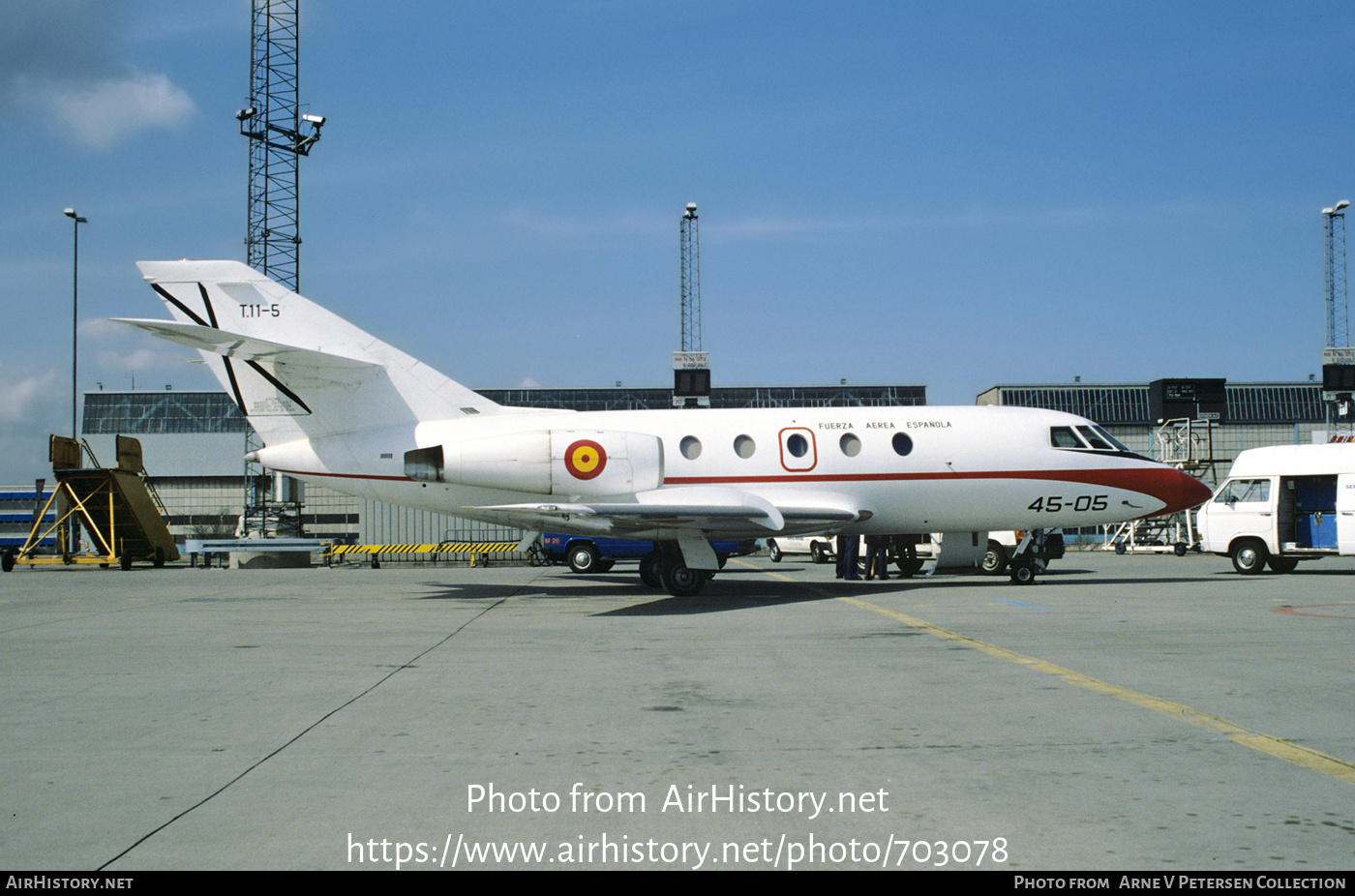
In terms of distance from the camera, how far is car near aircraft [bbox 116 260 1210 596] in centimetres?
1745

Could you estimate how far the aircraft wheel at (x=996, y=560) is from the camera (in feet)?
82.1

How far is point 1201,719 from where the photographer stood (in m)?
6.43

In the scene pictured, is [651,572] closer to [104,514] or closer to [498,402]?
[104,514]

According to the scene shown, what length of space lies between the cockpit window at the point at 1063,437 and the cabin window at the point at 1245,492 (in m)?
6.40

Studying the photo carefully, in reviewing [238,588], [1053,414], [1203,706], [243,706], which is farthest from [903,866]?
[238,588]

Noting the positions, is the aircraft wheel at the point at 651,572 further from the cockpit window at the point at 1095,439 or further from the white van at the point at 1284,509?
the white van at the point at 1284,509

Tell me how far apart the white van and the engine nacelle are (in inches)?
579

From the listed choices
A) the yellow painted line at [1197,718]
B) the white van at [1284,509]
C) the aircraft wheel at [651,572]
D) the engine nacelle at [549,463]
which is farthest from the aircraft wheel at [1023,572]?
the yellow painted line at [1197,718]

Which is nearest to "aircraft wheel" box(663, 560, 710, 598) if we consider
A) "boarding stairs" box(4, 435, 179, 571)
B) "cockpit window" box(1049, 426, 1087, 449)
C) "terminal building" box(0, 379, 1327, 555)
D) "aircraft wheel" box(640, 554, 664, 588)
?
"aircraft wheel" box(640, 554, 664, 588)

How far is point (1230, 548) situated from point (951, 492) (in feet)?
31.1

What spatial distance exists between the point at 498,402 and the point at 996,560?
149 feet

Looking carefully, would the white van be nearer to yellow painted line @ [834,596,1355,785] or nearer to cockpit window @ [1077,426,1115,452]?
cockpit window @ [1077,426,1115,452]

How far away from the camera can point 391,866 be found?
157 inches

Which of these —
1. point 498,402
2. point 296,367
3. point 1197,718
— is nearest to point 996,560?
point 296,367
